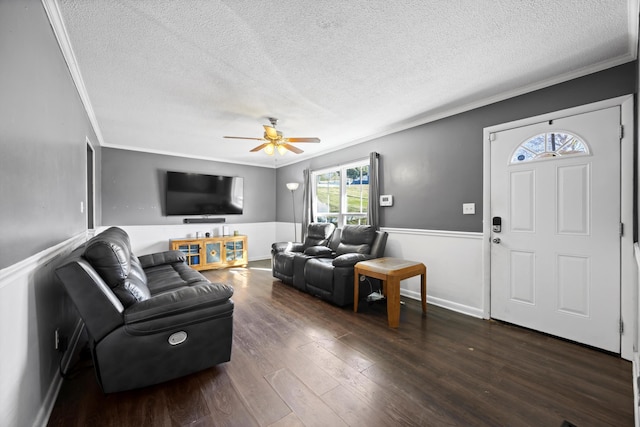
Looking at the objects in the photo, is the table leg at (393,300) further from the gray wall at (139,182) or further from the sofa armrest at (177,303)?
Result: the gray wall at (139,182)

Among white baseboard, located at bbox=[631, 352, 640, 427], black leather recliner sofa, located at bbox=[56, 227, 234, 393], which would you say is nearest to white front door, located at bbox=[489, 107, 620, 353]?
white baseboard, located at bbox=[631, 352, 640, 427]

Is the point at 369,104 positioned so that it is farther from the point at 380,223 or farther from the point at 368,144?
the point at 380,223

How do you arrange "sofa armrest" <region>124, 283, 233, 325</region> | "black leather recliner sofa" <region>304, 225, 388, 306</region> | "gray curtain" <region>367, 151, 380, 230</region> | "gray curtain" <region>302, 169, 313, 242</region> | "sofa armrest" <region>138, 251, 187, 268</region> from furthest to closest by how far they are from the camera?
"gray curtain" <region>302, 169, 313, 242</region> → "gray curtain" <region>367, 151, 380, 230</region> → "sofa armrest" <region>138, 251, 187, 268</region> → "black leather recliner sofa" <region>304, 225, 388, 306</region> → "sofa armrest" <region>124, 283, 233, 325</region>

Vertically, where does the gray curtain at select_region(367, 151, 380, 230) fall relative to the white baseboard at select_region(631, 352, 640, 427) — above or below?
above

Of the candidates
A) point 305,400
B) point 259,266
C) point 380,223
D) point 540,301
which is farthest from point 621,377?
point 259,266

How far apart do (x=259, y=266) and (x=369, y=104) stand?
4081 millimetres

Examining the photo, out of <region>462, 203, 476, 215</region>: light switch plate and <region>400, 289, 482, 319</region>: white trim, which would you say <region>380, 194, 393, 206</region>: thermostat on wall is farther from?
<region>400, 289, 482, 319</region>: white trim

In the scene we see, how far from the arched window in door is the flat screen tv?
5273 mm

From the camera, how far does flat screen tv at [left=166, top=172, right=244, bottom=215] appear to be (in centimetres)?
542

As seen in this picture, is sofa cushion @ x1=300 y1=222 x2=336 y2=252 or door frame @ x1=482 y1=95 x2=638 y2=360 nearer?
door frame @ x1=482 y1=95 x2=638 y2=360

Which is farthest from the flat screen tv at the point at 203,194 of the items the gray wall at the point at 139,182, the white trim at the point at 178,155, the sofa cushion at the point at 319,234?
the sofa cushion at the point at 319,234

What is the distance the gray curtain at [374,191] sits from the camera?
13.4 feet

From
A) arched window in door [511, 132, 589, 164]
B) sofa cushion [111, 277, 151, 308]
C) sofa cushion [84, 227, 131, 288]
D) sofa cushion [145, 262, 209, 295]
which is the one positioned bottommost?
sofa cushion [145, 262, 209, 295]

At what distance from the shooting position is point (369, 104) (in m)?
3.07
